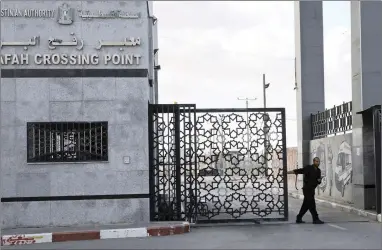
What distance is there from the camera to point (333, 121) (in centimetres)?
1842

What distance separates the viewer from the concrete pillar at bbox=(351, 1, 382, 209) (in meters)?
13.8

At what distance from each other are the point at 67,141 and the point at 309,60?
563 inches

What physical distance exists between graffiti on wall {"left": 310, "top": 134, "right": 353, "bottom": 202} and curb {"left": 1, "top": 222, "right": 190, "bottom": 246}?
7189mm

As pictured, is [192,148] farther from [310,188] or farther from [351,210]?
[351,210]

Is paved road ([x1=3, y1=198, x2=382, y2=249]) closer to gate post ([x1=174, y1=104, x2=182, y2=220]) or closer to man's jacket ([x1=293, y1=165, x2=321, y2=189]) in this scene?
gate post ([x1=174, y1=104, x2=182, y2=220])

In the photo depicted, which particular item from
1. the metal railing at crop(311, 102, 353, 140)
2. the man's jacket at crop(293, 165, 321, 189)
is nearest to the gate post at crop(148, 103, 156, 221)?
the man's jacket at crop(293, 165, 321, 189)

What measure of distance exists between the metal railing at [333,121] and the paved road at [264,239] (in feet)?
17.7

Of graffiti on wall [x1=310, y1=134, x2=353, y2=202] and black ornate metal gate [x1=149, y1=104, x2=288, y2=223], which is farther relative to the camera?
graffiti on wall [x1=310, y1=134, x2=353, y2=202]

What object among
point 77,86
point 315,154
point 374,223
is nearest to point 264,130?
point 374,223

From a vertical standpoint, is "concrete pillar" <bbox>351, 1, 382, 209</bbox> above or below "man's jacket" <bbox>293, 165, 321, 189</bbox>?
above

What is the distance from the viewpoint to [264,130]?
12133mm

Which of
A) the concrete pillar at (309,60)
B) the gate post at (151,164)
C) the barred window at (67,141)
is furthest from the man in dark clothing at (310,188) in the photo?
the concrete pillar at (309,60)

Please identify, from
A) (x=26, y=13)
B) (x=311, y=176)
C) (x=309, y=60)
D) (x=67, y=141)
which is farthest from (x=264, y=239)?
(x=309, y=60)

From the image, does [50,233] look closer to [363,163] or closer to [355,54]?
[363,163]
